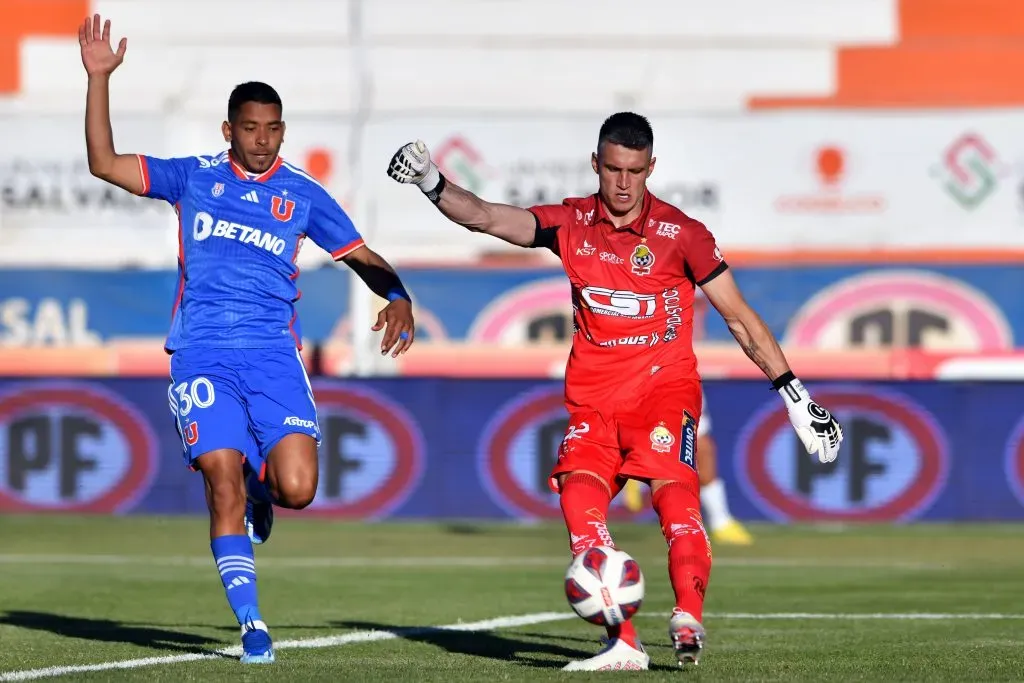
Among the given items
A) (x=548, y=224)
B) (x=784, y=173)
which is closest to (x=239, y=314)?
(x=548, y=224)

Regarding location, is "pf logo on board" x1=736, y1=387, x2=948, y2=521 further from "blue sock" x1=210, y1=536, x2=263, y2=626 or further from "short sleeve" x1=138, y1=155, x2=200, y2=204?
"blue sock" x1=210, y1=536, x2=263, y2=626

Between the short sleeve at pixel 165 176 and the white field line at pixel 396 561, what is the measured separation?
5299mm

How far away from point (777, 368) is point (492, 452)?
988 centimetres

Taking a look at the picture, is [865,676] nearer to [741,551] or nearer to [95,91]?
[95,91]

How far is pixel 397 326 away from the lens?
7.99 m

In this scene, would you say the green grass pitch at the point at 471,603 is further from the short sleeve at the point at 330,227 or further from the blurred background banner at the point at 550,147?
the blurred background banner at the point at 550,147

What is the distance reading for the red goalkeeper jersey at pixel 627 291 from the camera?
744 centimetres

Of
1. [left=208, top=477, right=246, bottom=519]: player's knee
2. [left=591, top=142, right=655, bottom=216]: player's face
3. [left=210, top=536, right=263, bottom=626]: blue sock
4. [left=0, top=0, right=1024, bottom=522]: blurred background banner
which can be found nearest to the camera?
[left=591, top=142, right=655, bottom=216]: player's face

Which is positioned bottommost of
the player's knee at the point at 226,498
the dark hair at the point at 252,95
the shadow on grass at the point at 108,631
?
the shadow on grass at the point at 108,631

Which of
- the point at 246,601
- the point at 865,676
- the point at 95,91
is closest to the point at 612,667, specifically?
the point at 865,676

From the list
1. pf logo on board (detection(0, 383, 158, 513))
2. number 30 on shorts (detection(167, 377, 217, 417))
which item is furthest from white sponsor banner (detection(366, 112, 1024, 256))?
number 30 on shorts (detection(167, 377, 217, 417))

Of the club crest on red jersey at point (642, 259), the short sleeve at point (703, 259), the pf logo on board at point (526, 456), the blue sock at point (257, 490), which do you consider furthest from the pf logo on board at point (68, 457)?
the short sleeve at point (703, 259)

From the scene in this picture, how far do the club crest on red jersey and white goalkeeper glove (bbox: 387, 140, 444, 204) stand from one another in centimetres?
81

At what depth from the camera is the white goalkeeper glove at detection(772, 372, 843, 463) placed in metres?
7.30
